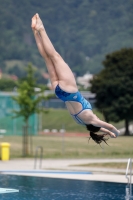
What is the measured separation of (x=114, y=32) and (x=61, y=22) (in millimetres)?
25409

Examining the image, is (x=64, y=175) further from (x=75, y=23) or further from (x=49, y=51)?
(x=75, y=23)

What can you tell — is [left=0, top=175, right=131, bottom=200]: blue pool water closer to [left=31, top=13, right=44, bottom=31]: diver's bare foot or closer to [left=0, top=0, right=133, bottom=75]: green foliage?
[left=31, top=13, right=44, bottom=31]: diver's bare foot

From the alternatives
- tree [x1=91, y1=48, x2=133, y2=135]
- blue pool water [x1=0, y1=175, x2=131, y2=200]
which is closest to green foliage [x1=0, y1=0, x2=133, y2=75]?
tree [x1=91, y1=48, x2=133, y2=135]

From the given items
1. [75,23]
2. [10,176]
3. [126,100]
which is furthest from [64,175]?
[75,23]

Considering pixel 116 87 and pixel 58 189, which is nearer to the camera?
pixel 58 189

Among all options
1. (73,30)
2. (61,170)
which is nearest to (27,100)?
(61,170)

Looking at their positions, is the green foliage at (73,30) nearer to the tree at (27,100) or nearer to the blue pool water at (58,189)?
the tree at (27,100)

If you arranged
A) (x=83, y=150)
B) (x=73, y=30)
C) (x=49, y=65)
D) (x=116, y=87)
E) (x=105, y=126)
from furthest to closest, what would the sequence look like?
(x=73, y=30)
(x=116, y=87)
(x=83, y=150)
(x=105, y=126)
(x=49, y=65)

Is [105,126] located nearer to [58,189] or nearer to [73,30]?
[58,189]

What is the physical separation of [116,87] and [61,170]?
36.9 m

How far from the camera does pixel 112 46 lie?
165750mm

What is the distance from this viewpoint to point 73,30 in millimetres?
187500

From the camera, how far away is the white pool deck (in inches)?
757

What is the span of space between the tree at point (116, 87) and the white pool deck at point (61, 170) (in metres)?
30.8
